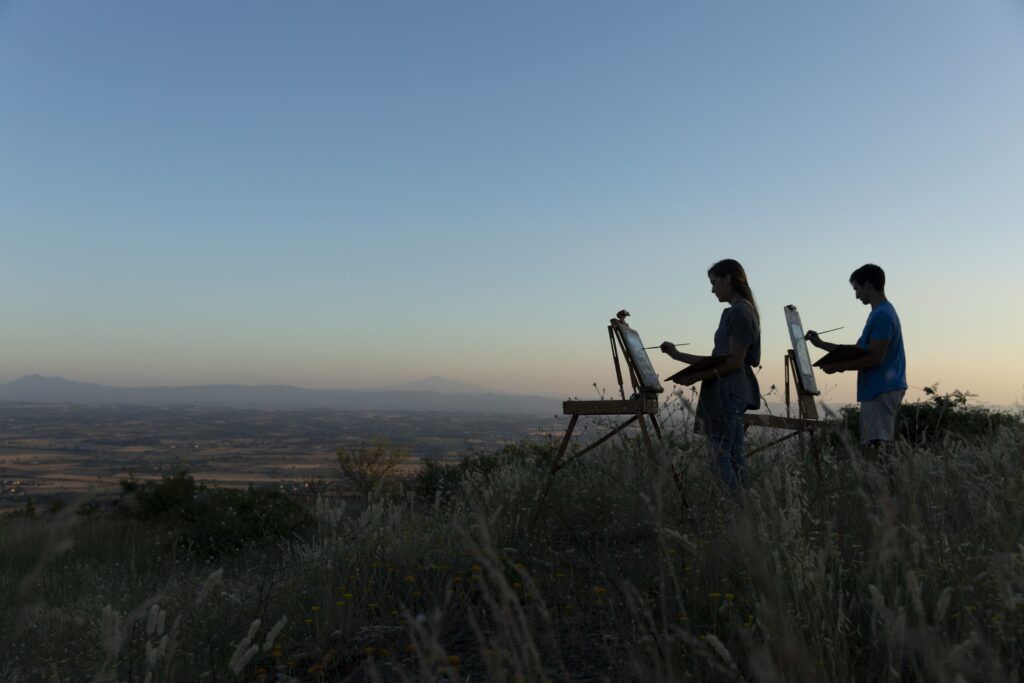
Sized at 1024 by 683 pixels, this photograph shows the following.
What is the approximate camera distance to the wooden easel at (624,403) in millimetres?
5484

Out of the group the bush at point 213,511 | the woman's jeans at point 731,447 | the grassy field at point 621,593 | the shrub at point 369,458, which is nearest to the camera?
the grassy field at point 621,593

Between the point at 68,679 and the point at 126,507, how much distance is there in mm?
9564

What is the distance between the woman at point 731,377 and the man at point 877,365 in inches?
30.1

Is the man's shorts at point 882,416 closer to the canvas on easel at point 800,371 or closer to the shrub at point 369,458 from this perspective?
the canvas on easel at point 800,371

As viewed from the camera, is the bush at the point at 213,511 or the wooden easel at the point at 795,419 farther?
the bush at the point at 213,511

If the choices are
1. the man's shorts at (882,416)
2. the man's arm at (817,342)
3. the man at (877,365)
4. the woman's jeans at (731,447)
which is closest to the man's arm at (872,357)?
the man at (877,365)

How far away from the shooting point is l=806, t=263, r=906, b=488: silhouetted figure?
18.9ft

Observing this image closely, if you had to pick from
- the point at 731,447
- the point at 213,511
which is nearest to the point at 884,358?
the point at 731,447

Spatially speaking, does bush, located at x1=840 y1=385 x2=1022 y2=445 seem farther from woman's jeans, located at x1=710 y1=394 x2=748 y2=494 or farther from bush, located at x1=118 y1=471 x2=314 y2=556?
bush, located at x1=118 y1=471 x2=314 y2=556

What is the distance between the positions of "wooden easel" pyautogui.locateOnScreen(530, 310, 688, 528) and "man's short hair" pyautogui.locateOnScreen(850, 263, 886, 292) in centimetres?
169

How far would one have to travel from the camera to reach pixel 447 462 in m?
14.0

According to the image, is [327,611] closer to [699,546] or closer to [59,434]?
[699,546]

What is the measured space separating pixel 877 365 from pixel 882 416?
1.24 ft

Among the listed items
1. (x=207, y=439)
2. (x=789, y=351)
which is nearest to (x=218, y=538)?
(x=789, y=351)
